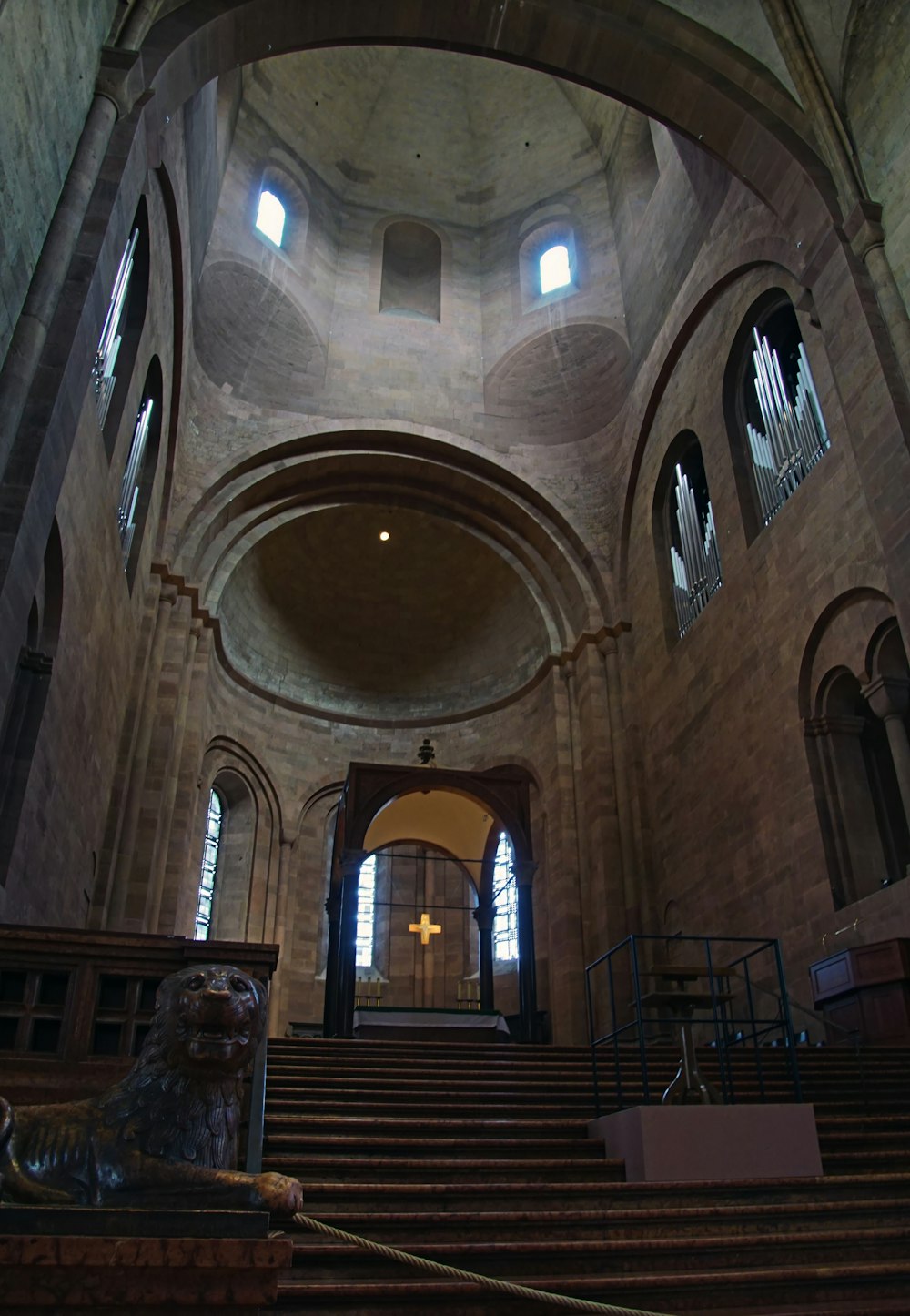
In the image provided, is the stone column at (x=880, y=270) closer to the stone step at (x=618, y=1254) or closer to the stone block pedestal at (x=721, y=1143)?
the stone block pedestal at (x=721, y=1143)

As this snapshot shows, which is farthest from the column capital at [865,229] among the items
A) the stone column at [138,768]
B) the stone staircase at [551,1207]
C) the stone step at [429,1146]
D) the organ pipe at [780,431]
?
the stone column at [138,768]

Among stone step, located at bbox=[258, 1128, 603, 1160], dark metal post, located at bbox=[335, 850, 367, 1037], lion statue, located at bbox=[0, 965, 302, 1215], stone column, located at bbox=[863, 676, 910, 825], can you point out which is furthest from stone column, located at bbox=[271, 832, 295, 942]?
lion statue, located at bbox=[0, 965, 302, 1215]

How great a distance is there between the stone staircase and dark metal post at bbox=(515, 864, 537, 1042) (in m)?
4.58

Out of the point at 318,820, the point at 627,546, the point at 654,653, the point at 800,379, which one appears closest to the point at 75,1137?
the point at 800,379

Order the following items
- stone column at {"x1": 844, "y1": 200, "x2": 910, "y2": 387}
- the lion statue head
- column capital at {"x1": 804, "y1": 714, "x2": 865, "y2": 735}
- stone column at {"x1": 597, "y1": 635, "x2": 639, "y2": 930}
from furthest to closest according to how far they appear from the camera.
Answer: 1. stone column at {"x1": 597, "y1": 635, "x2": 639, "y2": 930}
2. column capital at {"x1": 804, "y1": 714, "x2": 865, "y2": 735}
3. stone column at {"x1": 844, "y1": 200, "x2": 910, "y2": 387}
4. the lion statue head

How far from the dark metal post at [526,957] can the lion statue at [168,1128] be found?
28.0 feet

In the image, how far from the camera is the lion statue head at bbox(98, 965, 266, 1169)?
9.84ft

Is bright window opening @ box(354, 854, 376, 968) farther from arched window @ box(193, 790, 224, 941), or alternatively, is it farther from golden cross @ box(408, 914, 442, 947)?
arched window @ box(193, 790, 224, 941)

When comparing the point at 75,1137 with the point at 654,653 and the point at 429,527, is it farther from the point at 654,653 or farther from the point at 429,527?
the point at 429,527

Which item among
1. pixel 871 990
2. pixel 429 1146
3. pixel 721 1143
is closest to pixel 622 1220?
pixel 721 1143

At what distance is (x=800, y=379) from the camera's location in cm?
1108

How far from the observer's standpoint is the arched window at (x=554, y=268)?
707 inches

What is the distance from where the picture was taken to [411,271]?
62.6 ft

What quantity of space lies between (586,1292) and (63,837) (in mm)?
7612
